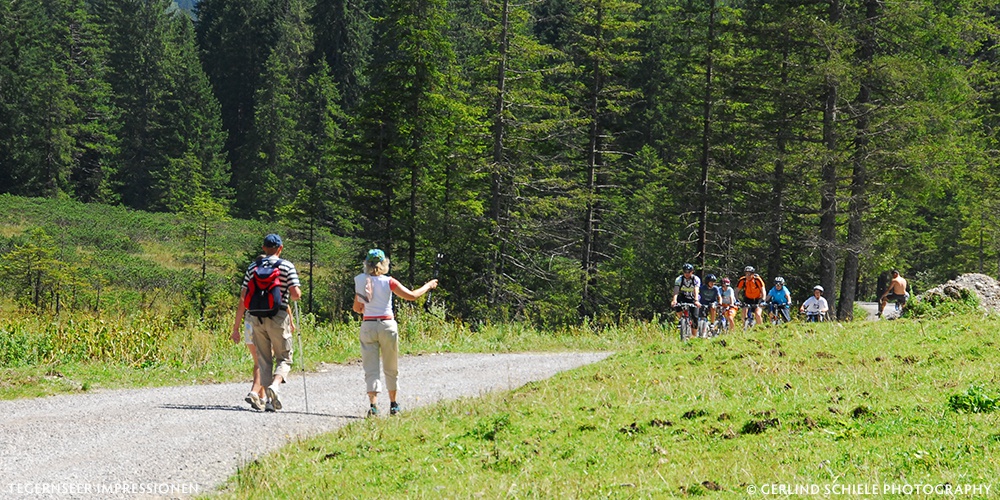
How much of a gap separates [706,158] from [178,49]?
82558 mm

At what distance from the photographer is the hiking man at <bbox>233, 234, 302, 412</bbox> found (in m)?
10.6

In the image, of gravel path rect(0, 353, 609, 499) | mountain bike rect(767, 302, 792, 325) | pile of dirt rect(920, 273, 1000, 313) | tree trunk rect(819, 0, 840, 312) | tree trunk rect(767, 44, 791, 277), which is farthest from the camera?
tree trunk rect(767, 44, 791, 277)

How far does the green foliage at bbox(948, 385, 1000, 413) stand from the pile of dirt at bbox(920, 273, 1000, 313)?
13583 mm

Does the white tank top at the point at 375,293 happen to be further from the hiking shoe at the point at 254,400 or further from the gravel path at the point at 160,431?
the hiking shoe at the point at 254,400

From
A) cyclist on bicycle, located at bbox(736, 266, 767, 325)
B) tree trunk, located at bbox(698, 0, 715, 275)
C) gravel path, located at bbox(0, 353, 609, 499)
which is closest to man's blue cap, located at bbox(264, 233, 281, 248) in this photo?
gravel path, located at bbox(0, 353, 609, 499)

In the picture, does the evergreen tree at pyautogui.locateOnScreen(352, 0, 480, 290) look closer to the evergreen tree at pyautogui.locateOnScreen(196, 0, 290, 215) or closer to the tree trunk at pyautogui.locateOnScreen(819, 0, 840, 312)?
the tree trunk at pyautogui.locateOnScreen(819, 0, 840, 312)

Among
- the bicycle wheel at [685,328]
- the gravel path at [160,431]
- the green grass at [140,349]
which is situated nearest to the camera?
the gravel path at [160,431]

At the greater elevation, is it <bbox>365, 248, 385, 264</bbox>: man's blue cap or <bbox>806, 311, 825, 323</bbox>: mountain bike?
<bbox>365, 248, 385, 264</bbox>: man's blue cap

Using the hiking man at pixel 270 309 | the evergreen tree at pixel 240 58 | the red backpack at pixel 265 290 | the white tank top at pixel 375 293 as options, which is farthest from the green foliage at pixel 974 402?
the evergreen tree at pixel 240 58

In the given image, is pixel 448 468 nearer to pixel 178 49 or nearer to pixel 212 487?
pixel 212 487

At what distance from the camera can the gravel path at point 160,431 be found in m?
7.45

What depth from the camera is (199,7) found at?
119 meters

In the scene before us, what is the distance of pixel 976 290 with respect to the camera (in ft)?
69.9

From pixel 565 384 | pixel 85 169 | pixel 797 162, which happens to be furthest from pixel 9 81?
pixel 565 384
